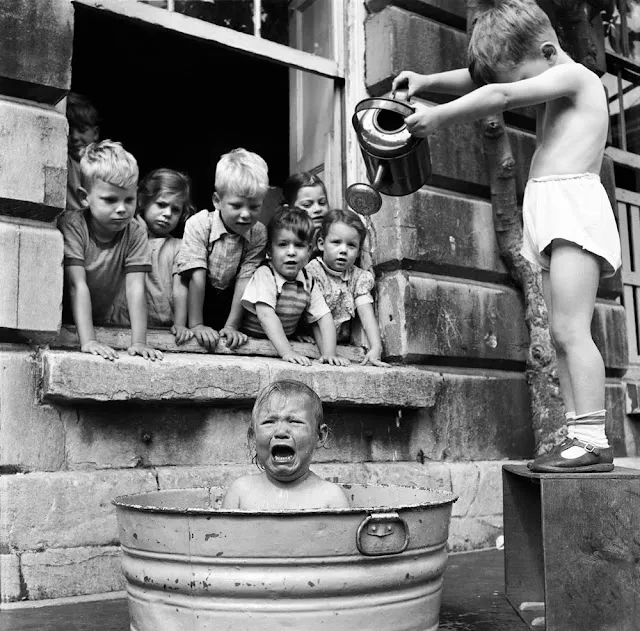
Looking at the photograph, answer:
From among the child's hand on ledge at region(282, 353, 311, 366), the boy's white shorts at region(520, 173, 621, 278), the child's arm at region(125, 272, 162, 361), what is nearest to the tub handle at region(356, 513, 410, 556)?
the boy's white shorts at region(520, 173, 621, 278)

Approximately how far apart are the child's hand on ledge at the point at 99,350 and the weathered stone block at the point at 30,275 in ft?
0.41

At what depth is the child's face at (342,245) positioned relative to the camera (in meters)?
4.00

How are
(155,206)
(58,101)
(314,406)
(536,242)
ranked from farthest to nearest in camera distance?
(155,206)
(58,101)
(536,242)
(314,406)

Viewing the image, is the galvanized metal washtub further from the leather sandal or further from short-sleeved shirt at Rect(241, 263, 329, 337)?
short-sleeved shirt at Rect(241, 263, 329, 337)

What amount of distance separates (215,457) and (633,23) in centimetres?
473

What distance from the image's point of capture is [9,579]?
2.75m

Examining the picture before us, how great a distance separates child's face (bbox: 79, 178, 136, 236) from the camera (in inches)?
128

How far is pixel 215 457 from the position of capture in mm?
3275

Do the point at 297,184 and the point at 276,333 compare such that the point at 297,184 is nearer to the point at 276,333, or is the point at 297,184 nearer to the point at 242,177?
the point at 242,177

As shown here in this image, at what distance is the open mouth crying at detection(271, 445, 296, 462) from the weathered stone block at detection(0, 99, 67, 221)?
1.39 meters

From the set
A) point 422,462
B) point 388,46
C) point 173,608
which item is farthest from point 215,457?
→ point 388,46

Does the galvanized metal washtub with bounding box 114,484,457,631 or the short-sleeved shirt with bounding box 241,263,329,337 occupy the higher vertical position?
the short-sleeved shirt with bounding box 241,263,329,337

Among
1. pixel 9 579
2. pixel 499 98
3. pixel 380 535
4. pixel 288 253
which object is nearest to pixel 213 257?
pixel 288 253

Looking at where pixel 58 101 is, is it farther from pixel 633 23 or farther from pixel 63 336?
pixel 633 23
